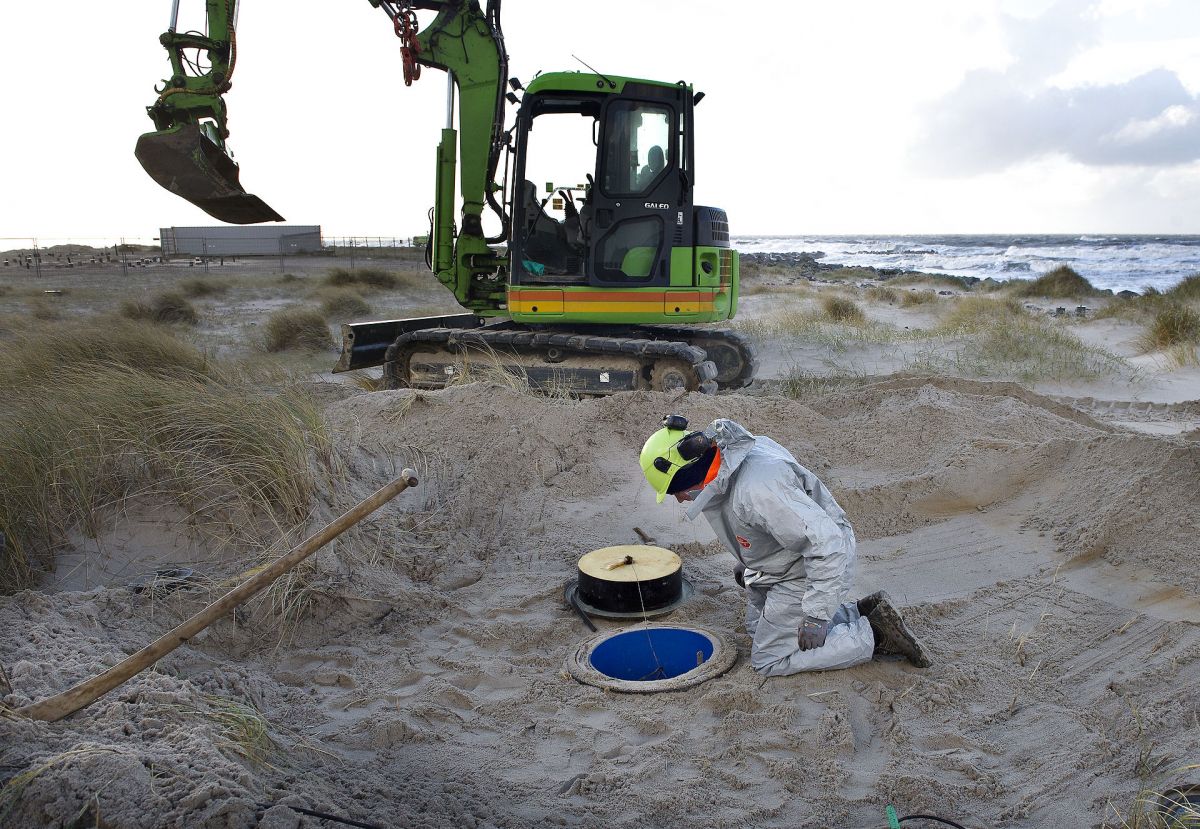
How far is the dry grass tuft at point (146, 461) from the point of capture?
182 inches

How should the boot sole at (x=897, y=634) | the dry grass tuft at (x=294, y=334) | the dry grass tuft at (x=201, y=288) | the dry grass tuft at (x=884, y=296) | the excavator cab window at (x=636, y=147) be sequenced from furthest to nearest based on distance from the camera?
the dry grass tuft at (x=884, y=296), the dry grass tuft at (x=201, y=288), the dry grass tuft at (x=294, y=334), the excavator cab window at (x=636, y=147), the boot sole at (x=897, y=634)

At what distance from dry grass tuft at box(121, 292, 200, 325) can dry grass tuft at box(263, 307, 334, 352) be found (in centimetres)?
295

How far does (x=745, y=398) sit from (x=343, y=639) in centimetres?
Answer: 458

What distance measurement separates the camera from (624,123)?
28.8 ft

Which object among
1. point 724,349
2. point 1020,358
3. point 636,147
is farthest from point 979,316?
point 636,147

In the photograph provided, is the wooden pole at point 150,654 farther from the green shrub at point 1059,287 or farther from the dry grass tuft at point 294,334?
the green shrub at point 1059,287

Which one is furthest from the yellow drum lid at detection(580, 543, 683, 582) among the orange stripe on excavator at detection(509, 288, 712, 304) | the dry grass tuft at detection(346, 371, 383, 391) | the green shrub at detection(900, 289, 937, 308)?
the green shrub at detection(900, 289, 937, 308)

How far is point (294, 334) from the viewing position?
14.7m

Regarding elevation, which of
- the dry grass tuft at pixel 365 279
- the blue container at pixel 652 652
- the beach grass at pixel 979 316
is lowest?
the blue container at pixel 652 652

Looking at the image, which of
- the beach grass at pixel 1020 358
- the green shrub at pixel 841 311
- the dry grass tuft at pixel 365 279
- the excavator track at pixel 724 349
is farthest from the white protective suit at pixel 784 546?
the dry grass tuft at pixel 365 279

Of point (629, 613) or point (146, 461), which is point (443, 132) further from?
point (629, 613)

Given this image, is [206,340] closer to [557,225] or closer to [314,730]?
[557,225]

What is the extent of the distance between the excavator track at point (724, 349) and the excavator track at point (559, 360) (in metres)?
0.31

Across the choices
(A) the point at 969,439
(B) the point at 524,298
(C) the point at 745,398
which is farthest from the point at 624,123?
(A) the point at 969,439
